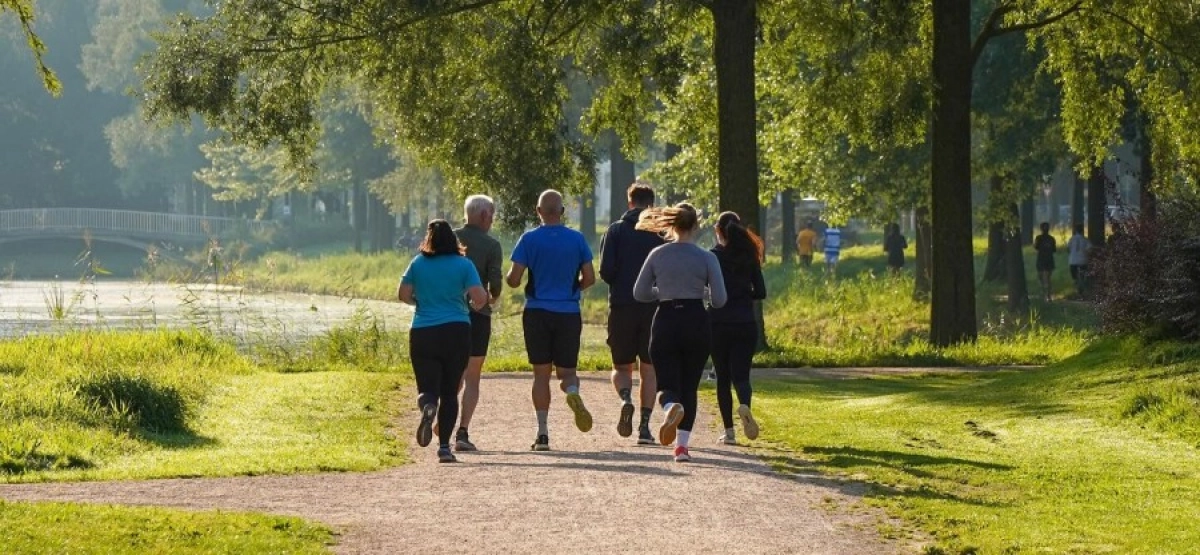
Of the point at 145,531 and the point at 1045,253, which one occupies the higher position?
the point at 1045,253

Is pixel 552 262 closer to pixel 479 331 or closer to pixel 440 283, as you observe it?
pixel 479 331

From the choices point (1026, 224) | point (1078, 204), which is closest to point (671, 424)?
point (1078, 204)

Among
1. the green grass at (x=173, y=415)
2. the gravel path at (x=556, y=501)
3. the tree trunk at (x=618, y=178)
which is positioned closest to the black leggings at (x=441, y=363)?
the gravel path at (x=556, y=501)

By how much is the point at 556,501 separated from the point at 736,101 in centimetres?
1637

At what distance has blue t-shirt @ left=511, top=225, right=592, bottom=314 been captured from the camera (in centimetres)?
1542

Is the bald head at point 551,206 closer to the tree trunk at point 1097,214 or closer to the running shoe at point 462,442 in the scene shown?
the running shoe at point 462,442

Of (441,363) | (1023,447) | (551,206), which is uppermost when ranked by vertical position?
(551,206)

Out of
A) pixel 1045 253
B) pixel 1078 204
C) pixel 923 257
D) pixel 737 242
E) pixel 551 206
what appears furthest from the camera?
pixel 1078 204

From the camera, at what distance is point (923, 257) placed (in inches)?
1778

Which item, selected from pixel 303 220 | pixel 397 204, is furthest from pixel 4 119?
pixel 397 204

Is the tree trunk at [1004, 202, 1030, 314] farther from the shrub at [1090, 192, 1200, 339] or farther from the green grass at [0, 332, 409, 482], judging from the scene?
the green grass at [0, 332, 409, 482]

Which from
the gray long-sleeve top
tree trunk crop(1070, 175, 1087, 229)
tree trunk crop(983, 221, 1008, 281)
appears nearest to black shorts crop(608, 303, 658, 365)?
the gray long-sleeve top

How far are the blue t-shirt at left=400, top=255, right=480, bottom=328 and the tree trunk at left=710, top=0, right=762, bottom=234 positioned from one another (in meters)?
13.6

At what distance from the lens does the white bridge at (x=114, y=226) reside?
92000 millimetres
